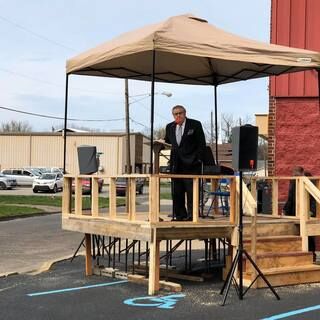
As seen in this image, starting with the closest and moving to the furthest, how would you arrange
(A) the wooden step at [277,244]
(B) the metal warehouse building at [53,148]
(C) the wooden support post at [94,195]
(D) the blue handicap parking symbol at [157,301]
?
(D) the blue handicap parking symbol at [157,301]
(A) the wooden step at [277,244]
(C) the wooden support post at [94,195]
(B) the metal warehouse building at [53,148]

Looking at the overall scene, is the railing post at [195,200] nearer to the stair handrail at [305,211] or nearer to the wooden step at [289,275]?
the wooden step at [289,275]

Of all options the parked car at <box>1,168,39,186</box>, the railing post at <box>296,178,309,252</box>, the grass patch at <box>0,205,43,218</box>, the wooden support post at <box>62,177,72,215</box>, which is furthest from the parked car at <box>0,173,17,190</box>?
the railing post at <box>296,178,309,252</box>

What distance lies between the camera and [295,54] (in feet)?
31.3

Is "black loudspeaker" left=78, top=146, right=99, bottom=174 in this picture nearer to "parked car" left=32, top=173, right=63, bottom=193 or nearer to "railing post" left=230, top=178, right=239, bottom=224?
"railing post" left=230, top=178, right=239, bottom=224

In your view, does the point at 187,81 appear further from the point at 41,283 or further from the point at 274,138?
the point at 41,283

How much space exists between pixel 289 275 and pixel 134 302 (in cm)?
248

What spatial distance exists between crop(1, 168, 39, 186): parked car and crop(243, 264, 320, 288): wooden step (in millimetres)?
49166

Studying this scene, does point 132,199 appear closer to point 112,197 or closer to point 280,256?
point 112,197

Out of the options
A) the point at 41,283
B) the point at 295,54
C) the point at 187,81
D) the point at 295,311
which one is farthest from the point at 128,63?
the point at 295,311

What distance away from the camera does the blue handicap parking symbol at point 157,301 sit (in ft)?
26.5

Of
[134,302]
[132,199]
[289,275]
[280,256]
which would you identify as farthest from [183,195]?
[134,302]

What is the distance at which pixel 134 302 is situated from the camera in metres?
8.30

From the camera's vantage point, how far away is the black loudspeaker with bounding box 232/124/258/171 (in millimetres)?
8312

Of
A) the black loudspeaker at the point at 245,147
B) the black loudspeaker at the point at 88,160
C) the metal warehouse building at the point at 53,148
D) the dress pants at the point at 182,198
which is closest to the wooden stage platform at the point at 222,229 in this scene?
the dress pants at the point at 182,198
